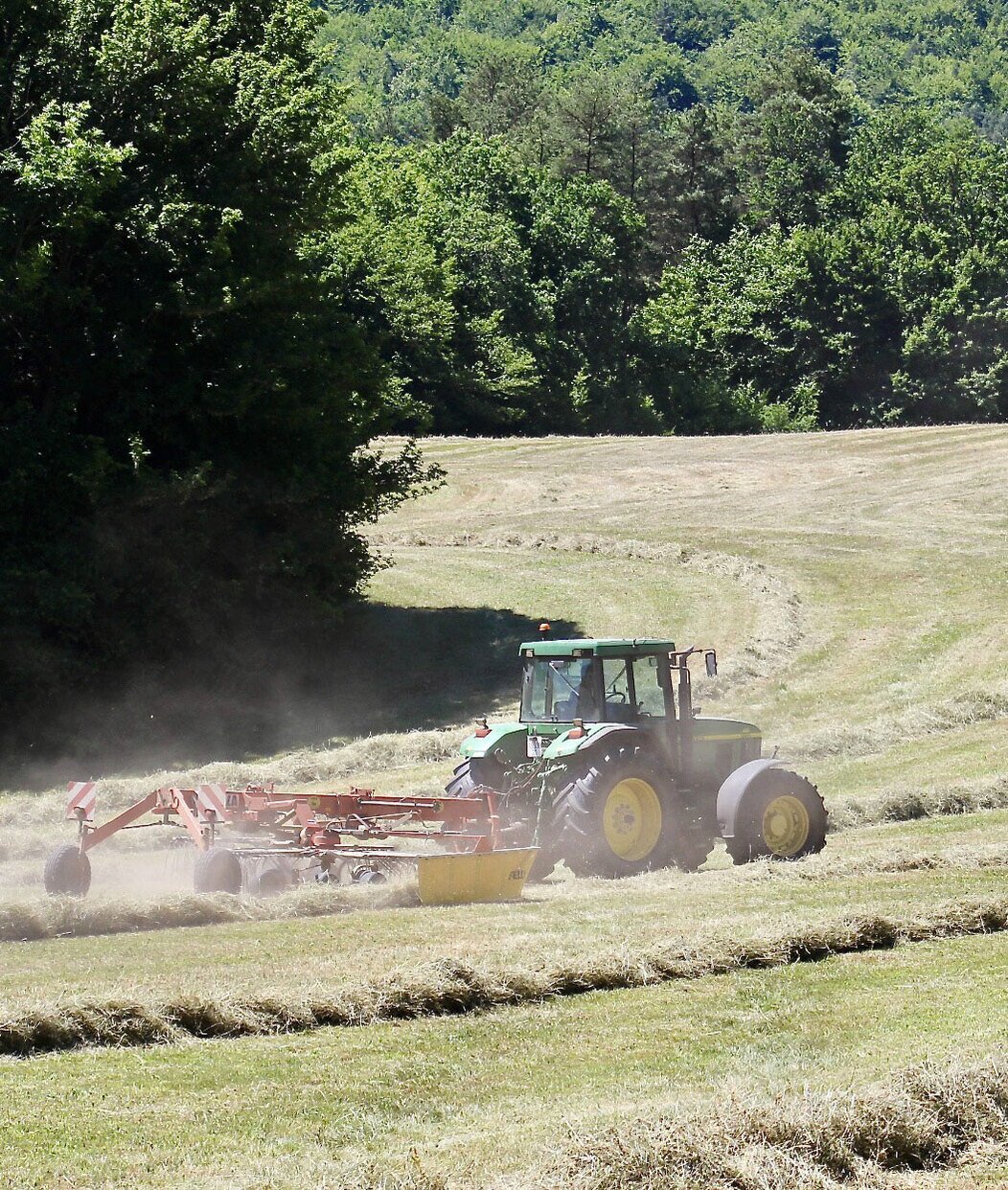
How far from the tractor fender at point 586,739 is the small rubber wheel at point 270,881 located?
266 cm

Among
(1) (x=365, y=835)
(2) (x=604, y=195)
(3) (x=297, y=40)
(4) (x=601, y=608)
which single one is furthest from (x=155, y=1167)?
(2) (x=604, y=195)

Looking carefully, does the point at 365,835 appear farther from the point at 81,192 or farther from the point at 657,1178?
the point at 81,192

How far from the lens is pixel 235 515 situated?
91.2ft

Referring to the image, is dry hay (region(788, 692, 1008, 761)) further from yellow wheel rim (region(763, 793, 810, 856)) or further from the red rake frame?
the red rake frame

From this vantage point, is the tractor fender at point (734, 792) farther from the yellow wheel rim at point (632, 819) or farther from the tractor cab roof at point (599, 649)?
the tractor cab roof at point (599, 649)

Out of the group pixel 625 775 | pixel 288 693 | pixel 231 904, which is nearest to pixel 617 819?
pixel 625 775

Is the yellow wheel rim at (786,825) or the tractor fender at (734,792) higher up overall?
the tractor fender at (734,792)

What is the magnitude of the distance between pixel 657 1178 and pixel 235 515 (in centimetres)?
2257

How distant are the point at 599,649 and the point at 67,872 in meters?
5.31

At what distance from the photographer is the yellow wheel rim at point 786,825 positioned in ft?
49.1

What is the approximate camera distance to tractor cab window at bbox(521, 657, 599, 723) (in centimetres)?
1498

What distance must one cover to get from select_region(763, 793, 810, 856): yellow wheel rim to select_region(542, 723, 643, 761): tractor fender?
60.7 inches

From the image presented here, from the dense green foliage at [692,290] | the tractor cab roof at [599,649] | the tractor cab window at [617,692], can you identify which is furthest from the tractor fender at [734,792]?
the dense green foliage at [692,290]

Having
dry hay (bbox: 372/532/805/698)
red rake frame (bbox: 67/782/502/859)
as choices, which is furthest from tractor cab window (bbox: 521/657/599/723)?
dry hay (bbox: 372/532/805/698)
